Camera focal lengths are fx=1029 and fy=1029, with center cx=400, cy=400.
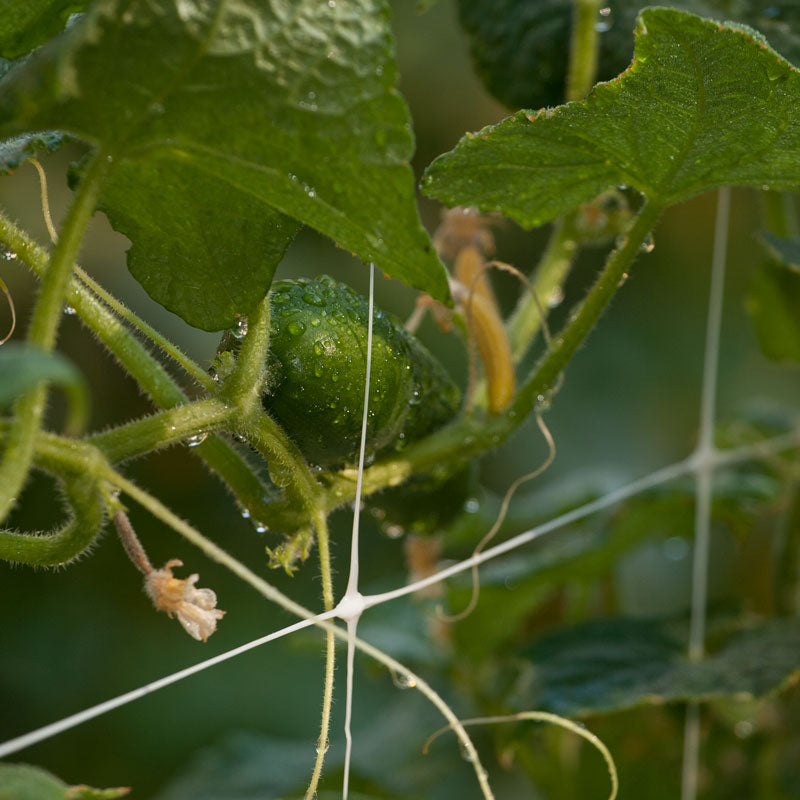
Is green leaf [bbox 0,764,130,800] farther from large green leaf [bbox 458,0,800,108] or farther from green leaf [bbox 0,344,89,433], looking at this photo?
large green leaf [bbox 458,0,800,108]

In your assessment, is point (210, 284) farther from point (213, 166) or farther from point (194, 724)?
point (194, 724)

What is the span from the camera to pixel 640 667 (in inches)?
30.9

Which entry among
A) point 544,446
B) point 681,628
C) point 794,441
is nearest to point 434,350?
point 544,446

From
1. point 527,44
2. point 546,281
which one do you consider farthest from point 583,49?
point 546,281

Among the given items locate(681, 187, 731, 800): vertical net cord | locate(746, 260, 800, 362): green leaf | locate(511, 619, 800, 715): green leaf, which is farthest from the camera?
locate(746, 260, 800, 362): green leaf

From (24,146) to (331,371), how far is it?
19 cm

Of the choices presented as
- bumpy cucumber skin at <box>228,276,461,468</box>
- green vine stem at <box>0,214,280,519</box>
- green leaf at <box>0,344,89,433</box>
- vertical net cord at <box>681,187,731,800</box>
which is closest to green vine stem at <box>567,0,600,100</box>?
vertical net cord at <box>681,187,731,800</box>

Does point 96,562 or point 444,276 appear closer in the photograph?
point 444,276

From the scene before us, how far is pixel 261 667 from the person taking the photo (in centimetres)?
167

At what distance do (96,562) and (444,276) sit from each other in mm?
1197

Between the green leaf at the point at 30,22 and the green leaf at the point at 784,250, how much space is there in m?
0.48

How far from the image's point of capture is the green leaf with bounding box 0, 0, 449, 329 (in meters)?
0.38

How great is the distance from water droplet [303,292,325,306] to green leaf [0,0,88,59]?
19cm

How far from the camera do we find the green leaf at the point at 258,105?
38 centimetres
